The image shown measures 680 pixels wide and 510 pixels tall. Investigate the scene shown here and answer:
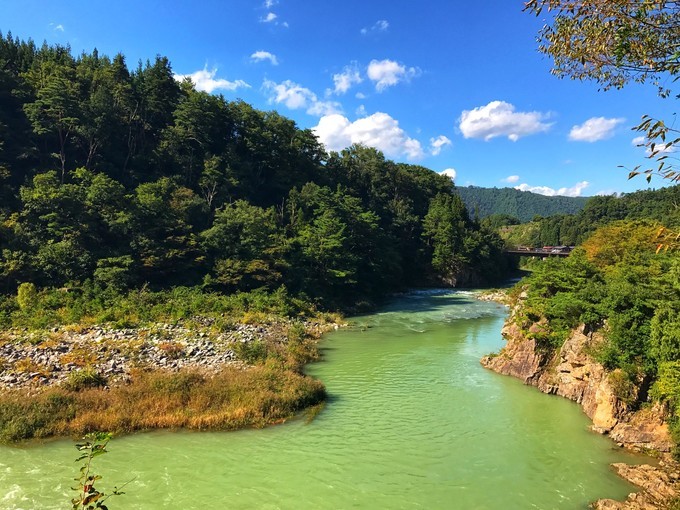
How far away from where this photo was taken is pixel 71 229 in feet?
108

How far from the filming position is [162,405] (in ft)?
46.9

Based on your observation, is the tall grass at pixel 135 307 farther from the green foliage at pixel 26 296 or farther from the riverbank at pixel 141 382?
the riverbank at pixel 141 382

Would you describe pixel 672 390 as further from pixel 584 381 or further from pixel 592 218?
pixel 592 218

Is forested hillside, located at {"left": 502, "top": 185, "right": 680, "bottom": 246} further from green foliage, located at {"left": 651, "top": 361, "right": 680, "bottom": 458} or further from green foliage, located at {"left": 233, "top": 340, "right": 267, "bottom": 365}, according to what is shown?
green foliage, located at {"left": 233, "top": 340, "right": 267, "bottom": 365}

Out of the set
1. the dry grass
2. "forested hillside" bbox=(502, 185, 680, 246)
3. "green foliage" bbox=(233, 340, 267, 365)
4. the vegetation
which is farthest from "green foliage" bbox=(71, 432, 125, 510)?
"forested hillside" bbox=(502, 185, 680, 246)

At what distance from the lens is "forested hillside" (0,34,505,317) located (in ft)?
110

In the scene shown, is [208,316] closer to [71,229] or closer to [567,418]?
[71,229]

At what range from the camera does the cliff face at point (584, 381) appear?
42.5 feet

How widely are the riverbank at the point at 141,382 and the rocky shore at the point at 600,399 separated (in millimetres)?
10063

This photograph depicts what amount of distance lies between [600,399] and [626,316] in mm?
3141

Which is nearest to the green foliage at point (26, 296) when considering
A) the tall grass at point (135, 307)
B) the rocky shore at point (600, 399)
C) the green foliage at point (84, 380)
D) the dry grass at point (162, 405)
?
the tall grass at point (135, 307)

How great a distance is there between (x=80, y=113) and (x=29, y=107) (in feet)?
15.0

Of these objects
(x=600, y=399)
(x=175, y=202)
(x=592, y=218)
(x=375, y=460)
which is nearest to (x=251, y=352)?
(x=375, y=460)

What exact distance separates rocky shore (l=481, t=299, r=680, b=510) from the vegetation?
0.46 metres
